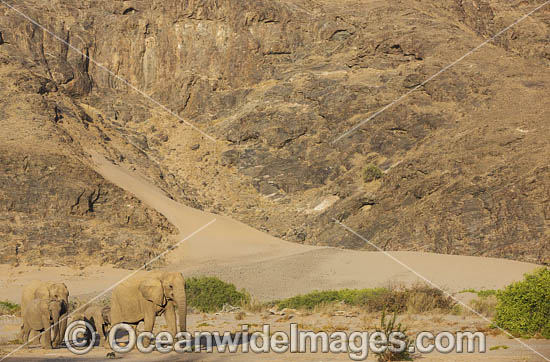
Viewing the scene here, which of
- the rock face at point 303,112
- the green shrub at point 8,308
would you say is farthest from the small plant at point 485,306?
the green shrub at point 8,308

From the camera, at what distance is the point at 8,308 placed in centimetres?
2348

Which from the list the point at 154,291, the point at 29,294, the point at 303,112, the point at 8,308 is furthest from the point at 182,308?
the point at 303,112

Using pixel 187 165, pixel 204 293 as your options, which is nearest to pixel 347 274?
pixel 204 293

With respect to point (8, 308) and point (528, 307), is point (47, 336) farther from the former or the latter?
point (528, 307)

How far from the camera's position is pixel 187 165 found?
53.9m

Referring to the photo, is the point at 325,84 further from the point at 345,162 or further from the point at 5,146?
the point at 5,146

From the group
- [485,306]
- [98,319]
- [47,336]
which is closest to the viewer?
[47,336]

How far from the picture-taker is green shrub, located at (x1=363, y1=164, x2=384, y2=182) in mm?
45312

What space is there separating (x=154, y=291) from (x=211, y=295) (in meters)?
10.1

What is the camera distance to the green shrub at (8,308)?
2280cm

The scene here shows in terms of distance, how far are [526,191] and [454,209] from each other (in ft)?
12.2

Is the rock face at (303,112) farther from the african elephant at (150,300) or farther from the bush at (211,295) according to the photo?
the african elephant at (150,300)

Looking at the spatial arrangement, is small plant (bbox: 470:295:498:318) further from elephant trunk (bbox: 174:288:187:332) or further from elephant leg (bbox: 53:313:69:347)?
elephant leg (bbox: 53:313:69:347)

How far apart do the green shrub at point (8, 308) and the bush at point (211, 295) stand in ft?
18.2
